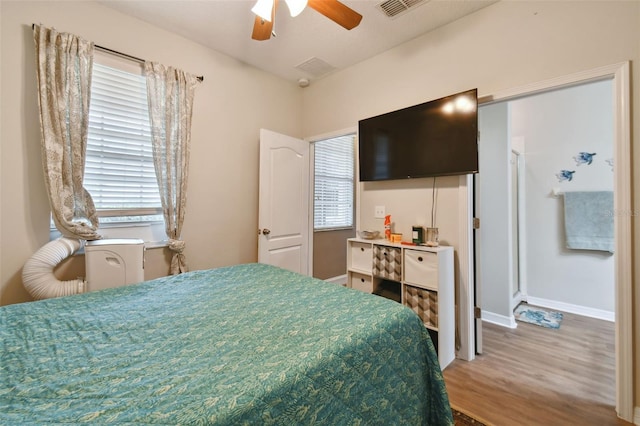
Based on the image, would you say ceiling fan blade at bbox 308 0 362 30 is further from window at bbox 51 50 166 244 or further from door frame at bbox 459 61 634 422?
window at bbox 51 50 166 244

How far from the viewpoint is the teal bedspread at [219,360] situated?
0.68m

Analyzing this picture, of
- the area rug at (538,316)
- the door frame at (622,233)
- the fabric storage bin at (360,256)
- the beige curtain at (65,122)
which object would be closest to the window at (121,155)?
the beige curtain at (65,122)

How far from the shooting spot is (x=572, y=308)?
321 centimetres

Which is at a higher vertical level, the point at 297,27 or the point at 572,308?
the point at 297,27

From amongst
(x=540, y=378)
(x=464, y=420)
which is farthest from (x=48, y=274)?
(x=540, y=378)

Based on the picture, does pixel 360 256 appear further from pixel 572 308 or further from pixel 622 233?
pixel 572 308

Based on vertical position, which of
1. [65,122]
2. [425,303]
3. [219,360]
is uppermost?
[65,122]

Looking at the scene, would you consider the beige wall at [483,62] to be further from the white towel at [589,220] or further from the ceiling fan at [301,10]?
the white towel at [589,220]

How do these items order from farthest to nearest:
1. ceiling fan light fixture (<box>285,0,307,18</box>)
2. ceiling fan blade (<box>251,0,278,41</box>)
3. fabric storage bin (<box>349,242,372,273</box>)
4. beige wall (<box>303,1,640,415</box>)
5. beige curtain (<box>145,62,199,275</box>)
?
fabric storage bin (<box>349,242,372,273</box>), beige curtain (<box>145,62,199,275</box>), ceiling fan blade (<box>251,0,278,41</box>), beige wall (<box>303,1,640,415</box>), ceiling fan light fixture (<box>285,0,307,18</box>)

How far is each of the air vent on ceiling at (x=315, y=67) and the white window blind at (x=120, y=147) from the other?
5.32 feet

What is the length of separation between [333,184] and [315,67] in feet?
5.62

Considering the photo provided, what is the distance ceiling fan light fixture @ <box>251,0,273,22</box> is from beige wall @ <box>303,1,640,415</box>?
150 cm

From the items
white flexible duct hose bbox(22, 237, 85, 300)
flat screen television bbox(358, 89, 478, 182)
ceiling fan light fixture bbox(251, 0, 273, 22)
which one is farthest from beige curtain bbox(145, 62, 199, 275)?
flat screen television bbox(358, 89, 478, 182)

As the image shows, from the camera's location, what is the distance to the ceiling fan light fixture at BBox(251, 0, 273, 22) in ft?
5.27
